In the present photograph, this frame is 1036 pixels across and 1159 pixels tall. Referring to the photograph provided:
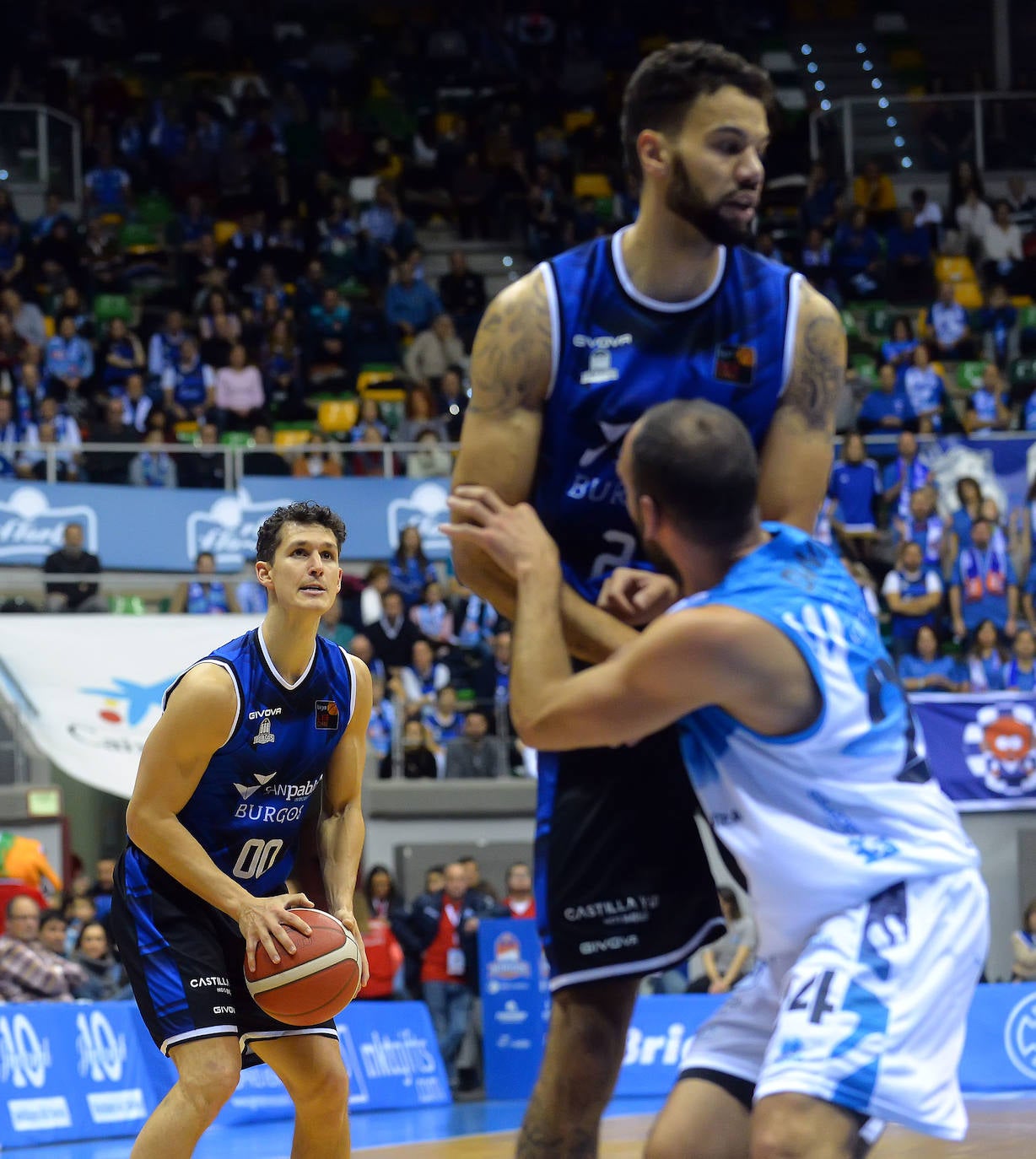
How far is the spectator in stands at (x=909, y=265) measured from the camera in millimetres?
20922

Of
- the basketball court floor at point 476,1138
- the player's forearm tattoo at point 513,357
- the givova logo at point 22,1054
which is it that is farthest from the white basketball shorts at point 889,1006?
the givova logo at point 22,1054

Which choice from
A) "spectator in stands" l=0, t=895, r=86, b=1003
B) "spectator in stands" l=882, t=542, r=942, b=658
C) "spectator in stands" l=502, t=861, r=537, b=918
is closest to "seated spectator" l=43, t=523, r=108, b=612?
"spectator in stands" l=0, t=895, r=86, b=1003

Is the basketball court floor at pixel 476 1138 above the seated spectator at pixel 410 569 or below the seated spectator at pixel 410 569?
below

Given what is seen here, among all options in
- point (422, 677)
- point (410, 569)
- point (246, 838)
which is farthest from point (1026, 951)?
point (246, 838)

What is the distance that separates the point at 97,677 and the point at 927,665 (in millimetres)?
7044

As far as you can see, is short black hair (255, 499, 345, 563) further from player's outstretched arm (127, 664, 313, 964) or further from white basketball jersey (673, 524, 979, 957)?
white basketball jersey (673, 524, 979, 957)

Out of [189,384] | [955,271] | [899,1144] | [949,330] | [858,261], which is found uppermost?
[858,261]

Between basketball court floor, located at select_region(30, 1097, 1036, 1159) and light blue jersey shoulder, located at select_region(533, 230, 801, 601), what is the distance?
5.35 m

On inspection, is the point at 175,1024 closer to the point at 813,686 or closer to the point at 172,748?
the point at 172,748

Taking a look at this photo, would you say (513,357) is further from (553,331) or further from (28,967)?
(28,967)

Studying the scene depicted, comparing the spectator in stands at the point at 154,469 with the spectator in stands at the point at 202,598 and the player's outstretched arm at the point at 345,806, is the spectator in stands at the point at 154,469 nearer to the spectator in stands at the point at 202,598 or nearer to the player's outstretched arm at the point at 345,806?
the spectator in stands at the point at 202,598

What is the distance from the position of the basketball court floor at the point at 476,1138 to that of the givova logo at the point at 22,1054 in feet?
1.40

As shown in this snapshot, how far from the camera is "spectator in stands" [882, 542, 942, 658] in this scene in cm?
1569

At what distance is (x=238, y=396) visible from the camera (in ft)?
60.1
